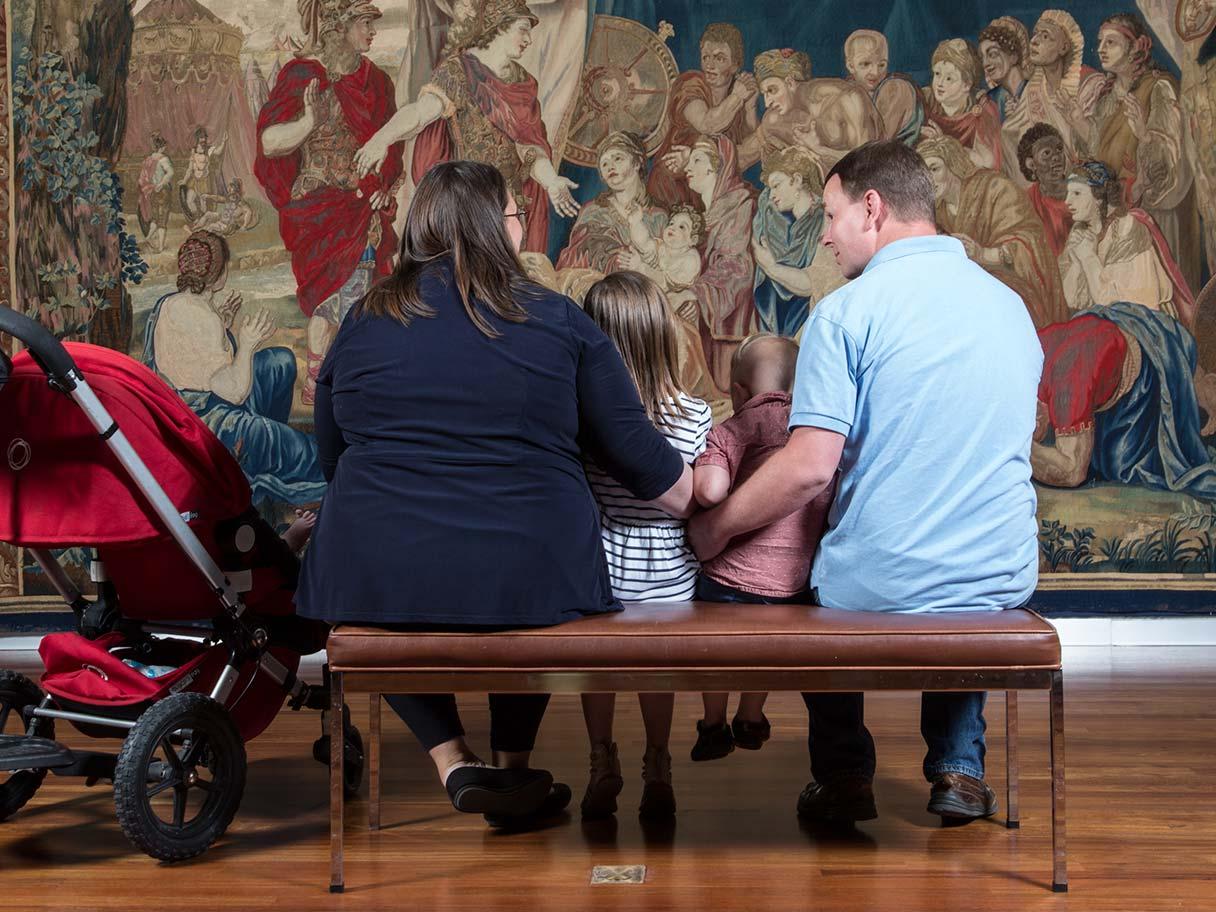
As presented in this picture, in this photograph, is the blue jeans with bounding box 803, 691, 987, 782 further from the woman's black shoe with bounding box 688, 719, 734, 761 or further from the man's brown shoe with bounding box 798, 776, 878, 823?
the woman's black shoe with bounding box 688, 719, 734, 761

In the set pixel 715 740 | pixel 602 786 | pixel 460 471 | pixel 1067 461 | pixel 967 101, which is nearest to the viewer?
pixel 460 471

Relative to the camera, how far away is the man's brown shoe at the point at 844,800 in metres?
3.79

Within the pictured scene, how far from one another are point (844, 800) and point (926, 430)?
43.1 inches

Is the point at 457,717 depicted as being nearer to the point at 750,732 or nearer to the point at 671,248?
the point at 750,732

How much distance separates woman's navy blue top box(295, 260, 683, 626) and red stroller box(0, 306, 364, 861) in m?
0.51

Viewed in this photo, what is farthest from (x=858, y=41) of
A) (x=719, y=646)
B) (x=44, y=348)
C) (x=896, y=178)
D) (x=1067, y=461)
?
(x=44, y=348)

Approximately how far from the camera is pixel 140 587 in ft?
12.7

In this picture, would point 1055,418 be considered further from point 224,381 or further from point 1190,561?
point 224,381

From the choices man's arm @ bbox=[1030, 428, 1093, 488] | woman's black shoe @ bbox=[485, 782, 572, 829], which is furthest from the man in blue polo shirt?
man's arm @ bbox=[1030, 428, 1093, 488]

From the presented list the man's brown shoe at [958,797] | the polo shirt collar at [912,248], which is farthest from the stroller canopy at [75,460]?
the man's brown shoe at [958,797]

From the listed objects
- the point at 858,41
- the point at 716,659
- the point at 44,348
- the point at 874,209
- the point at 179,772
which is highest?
the point at 858,41

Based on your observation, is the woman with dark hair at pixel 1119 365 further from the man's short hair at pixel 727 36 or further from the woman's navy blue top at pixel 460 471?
the woman's navy blue top at pixel 460 471

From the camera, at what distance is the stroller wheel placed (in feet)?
10.9

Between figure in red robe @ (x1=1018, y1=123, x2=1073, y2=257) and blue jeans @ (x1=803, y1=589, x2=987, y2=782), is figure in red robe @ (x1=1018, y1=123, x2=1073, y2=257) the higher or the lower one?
the higher one
